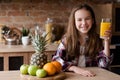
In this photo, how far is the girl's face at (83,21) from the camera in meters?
2.00

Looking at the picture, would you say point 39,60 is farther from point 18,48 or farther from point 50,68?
point 18,48

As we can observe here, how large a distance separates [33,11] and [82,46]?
73.9 inches

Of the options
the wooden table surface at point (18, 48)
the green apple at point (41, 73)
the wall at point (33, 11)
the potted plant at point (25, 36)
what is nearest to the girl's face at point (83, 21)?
the green apple at point (41, 73)

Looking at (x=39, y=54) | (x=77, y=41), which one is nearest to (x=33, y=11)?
(x=77, y=41)

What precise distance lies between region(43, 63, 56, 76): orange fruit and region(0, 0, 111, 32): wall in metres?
2.20

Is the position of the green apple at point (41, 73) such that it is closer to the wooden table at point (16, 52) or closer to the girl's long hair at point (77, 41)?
the girl's long hair at point (77, 41)

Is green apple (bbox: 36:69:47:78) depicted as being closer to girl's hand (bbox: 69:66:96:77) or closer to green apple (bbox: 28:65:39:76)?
green apple (bbox: 28:65:39:76)

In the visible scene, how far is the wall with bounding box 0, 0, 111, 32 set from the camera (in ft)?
12.2

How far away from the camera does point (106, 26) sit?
1.90 m

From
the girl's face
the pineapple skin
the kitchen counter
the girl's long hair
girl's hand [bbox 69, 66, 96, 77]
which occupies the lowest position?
the kitchen counter

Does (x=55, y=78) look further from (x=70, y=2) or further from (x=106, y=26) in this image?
(x=70, y=2)

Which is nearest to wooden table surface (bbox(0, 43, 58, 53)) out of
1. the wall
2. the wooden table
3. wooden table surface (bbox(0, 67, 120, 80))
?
the wooden table

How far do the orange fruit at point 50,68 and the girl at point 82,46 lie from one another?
0.30 meters

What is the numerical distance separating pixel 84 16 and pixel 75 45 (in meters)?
0.23
